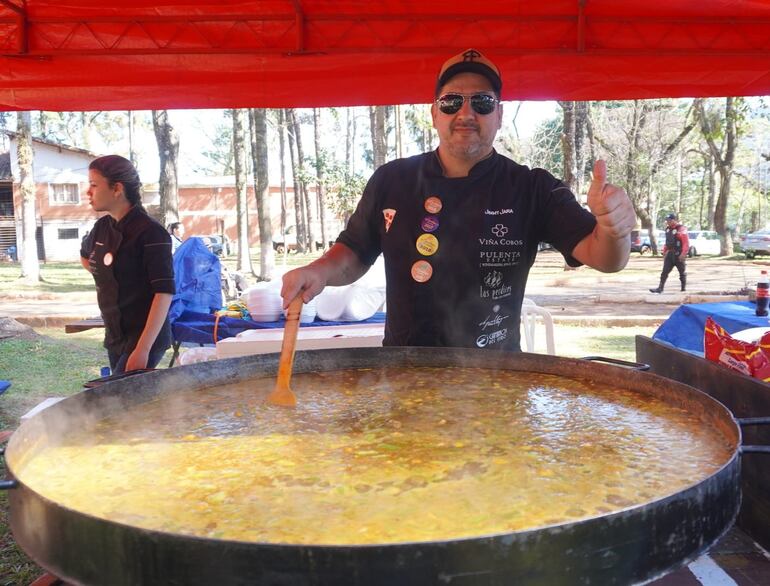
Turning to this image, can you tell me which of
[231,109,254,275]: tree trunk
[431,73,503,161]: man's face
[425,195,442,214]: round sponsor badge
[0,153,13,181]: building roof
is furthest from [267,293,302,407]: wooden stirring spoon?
[0,153,13,181]: building roof

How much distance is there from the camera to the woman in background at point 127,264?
3734 millimetres

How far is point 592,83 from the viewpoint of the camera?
4.83 m

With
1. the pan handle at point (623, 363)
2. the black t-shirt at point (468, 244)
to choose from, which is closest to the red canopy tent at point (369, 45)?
the black t-shirt at point (468, 244)

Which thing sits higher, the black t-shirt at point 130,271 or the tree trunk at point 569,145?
the tree trunk at point 569,145

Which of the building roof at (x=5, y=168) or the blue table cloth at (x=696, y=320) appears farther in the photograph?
the building roof at (x=5, y=168)

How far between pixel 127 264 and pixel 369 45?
2256 mm

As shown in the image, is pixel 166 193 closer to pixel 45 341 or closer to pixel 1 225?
pixel 45 341

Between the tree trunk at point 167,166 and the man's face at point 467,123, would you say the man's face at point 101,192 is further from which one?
the tree trunk at point 167,166

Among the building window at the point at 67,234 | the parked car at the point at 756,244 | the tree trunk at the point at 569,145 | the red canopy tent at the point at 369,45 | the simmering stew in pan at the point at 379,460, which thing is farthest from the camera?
the building window at the point at 67,234

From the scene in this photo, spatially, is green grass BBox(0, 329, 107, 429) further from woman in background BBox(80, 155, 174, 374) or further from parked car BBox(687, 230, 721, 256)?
parked car BBox(687, 230, 721, 256)

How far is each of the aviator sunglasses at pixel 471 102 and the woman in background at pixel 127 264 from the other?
2.06 m

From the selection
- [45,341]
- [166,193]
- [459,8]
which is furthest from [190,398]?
[166,193]

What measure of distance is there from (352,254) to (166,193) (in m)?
15.1

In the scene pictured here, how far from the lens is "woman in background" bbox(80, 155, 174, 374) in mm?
3734
